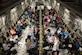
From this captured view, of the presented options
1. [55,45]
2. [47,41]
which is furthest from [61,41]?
[55,45]

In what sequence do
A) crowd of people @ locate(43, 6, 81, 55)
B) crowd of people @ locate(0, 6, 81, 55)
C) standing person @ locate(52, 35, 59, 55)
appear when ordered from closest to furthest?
standing person @ locate(52, 35, 59, 55), crowd of people @ locate(0, 6, 81, 55), crowd of people @ locate(43, 6, 81, 55)

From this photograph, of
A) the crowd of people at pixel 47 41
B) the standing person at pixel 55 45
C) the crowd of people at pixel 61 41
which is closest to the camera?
the standing person at pixel 55 45

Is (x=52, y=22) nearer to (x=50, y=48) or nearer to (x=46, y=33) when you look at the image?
(x=46, y=33)

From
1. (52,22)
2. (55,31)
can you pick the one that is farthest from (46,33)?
(52,22)

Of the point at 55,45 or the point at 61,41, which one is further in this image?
the point at 61,41

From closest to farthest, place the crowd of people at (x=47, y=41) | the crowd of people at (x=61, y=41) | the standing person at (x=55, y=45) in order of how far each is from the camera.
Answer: the standing person at (x=55, y=45)
the crowd of people at (x=47, y=41)
the crowd of people at (x=61, y=41)

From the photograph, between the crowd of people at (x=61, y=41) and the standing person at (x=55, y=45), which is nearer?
the standing person at (x=55, y=45)

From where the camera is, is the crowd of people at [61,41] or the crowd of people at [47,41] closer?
the crowd of people at [47,41]

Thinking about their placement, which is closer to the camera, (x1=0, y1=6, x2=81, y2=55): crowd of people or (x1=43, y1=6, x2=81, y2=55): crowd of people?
(x1=0, y1=6, x2=81, y2=55): crowd of people

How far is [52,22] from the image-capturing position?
1527cm

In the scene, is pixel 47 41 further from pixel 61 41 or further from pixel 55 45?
pixel 55 45

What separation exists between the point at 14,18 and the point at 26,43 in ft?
17.6

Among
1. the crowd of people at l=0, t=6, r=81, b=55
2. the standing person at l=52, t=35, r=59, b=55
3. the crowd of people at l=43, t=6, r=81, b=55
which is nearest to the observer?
the standing person at l=52, t=35, r=59, b=55

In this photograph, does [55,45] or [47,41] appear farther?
[47,41]
